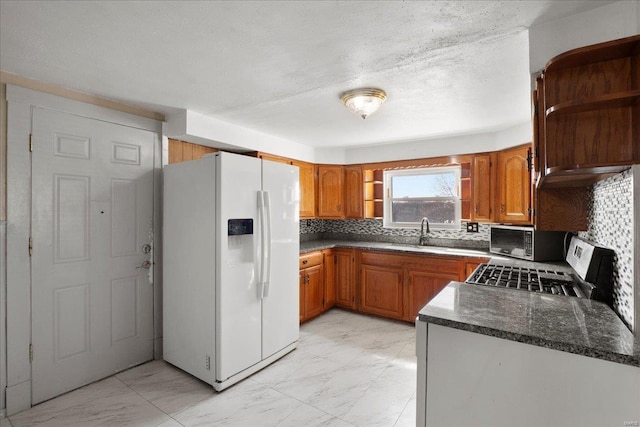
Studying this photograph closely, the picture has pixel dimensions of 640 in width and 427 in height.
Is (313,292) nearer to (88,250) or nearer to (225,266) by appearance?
(225,266)

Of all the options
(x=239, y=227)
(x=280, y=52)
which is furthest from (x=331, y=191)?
(x=280, y=52)

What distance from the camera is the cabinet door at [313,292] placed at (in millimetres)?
3607

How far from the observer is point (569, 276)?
2104mm

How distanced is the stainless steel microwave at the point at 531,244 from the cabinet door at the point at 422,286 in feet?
2.11

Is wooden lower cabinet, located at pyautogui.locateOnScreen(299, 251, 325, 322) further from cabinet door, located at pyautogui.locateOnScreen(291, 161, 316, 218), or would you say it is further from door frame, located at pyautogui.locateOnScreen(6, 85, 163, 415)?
door frame, located at pyautogui.locateOnScreen(6, 85, 163, 415)

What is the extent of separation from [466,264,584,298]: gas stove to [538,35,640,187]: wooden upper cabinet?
2.57ft

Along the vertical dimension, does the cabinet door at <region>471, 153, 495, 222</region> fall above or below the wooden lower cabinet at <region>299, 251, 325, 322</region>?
above

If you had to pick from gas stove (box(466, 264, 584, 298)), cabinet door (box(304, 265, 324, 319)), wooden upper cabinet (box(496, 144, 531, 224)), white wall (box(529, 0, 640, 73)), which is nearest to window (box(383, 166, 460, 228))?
wooden upper cabinet (box(496, 144, 531, 224))

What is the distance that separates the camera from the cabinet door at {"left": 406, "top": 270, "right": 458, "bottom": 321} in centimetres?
335

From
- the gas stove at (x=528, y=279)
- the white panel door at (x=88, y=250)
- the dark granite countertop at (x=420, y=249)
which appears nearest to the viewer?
the gas stove at (x=528, y=279)

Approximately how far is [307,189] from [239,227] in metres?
1.84

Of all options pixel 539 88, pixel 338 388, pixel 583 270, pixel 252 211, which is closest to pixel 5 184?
pixel 252 211

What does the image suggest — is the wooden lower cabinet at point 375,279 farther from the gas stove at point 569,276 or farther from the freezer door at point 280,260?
the gas stove at point 569,276

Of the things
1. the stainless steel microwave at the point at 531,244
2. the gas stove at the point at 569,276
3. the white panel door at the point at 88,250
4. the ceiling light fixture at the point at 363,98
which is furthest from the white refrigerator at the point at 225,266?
the stainless steel microwave at the point at 531,244
